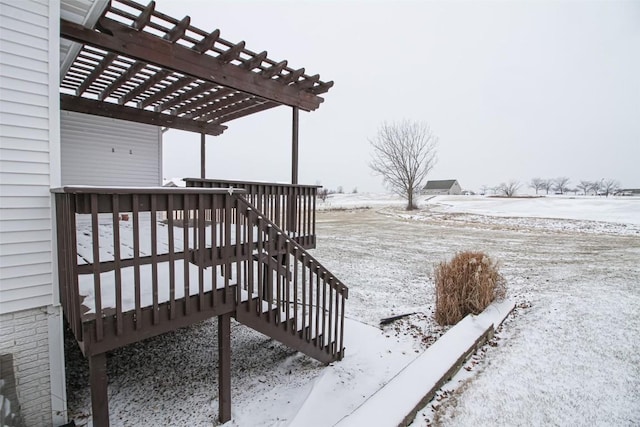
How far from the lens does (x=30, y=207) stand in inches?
104

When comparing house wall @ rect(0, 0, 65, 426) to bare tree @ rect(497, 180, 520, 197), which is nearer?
house wall @ rect(0, 0, 65, 426)

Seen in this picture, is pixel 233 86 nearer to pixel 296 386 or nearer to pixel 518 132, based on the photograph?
pixel 296 386

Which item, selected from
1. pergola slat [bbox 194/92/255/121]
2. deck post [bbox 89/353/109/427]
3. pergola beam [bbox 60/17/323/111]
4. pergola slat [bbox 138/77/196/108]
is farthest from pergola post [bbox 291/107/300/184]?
deck post [bbox 89/353/109/427]

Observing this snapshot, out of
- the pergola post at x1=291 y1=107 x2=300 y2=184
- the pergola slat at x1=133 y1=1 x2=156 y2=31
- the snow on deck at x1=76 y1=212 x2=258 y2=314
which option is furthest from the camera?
the pergola post at x1=291 y1=107 x2=300 y2=184

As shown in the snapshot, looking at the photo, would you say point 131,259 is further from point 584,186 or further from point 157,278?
point 584,186

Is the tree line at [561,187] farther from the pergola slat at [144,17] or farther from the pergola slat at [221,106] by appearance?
the pergola slat at [144,17]

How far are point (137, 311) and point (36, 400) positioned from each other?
5.53ft

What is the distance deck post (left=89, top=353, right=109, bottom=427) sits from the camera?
2129mm

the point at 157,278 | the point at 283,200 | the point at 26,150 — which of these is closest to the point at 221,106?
the point at 283,200

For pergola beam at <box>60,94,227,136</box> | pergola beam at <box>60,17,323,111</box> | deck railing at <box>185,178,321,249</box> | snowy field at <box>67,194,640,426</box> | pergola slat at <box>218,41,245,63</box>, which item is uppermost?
pergola slat at <box>218,41,245,63</box>

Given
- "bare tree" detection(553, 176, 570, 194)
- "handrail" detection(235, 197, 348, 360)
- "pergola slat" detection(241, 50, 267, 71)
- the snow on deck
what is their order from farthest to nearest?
"bare tree" detection(553, 176, 570, 194) → "pergola slat" detection(241, 50, 267, 71) → "handrail" detection(235, 197, 348, 360) → the snow on deck

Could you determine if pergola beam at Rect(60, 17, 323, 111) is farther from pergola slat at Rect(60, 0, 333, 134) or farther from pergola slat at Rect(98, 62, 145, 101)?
pergola slat at Rect(98, 62, 145, 101)

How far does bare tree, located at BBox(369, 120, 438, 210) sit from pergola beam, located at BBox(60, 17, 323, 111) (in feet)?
81.3

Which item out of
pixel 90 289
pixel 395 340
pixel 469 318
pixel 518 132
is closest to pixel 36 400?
pixel 90 289
